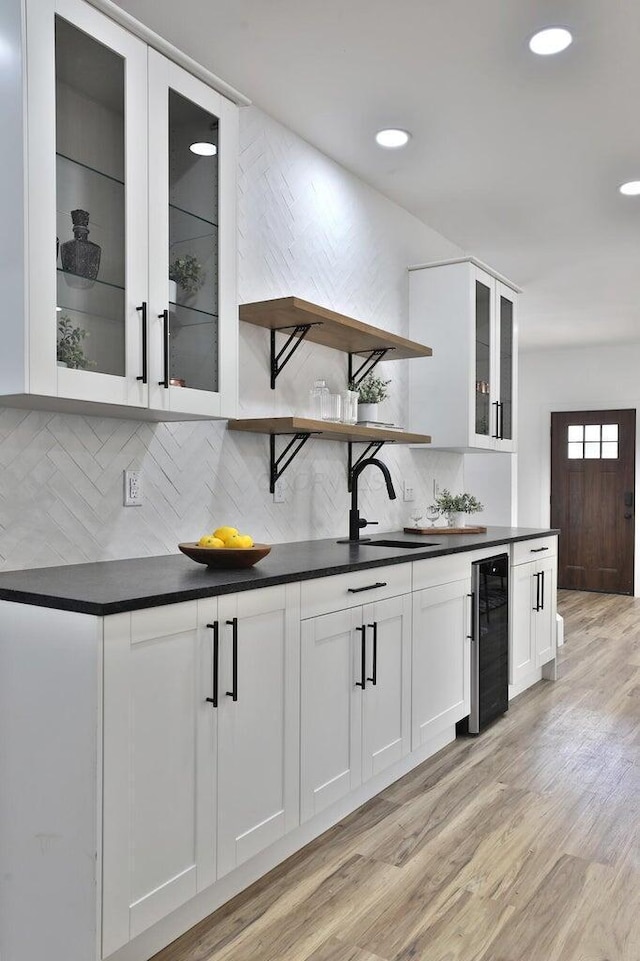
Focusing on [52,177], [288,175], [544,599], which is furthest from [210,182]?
[544,599]

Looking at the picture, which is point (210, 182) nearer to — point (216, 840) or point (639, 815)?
point (216, 840)

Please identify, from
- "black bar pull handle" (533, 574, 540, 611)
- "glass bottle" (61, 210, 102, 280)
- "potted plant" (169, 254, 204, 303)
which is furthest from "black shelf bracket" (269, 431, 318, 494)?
"black bar pull handle" (533, 574, 540, 611)

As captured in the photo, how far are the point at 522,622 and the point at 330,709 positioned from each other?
1818mm

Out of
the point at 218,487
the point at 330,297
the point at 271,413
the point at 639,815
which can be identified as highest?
the point at 330,297

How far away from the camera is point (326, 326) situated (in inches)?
121

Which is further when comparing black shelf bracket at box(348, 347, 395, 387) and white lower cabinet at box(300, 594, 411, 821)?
black shelf bracket at box(348, 347, 395, 387)

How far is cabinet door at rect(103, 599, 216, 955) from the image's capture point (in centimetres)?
162

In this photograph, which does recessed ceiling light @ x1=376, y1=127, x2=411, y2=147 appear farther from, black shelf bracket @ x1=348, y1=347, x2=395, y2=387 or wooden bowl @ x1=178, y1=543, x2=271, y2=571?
wooden bowl @ x1=178, y1=543, x2=271, y2=571

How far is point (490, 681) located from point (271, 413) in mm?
1622

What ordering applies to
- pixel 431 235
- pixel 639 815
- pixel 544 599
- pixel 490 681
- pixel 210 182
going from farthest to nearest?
1. pixel 431 235
2. pixel 544 599
3. pixel 490 681
4. pixel 639 815
5. pixel 210 182

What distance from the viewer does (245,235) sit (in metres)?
2.97

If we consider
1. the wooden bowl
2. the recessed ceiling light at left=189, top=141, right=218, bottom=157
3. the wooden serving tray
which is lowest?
the wooden serving tray

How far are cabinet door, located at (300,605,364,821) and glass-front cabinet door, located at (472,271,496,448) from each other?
6.36 ft

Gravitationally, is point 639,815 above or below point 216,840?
below
